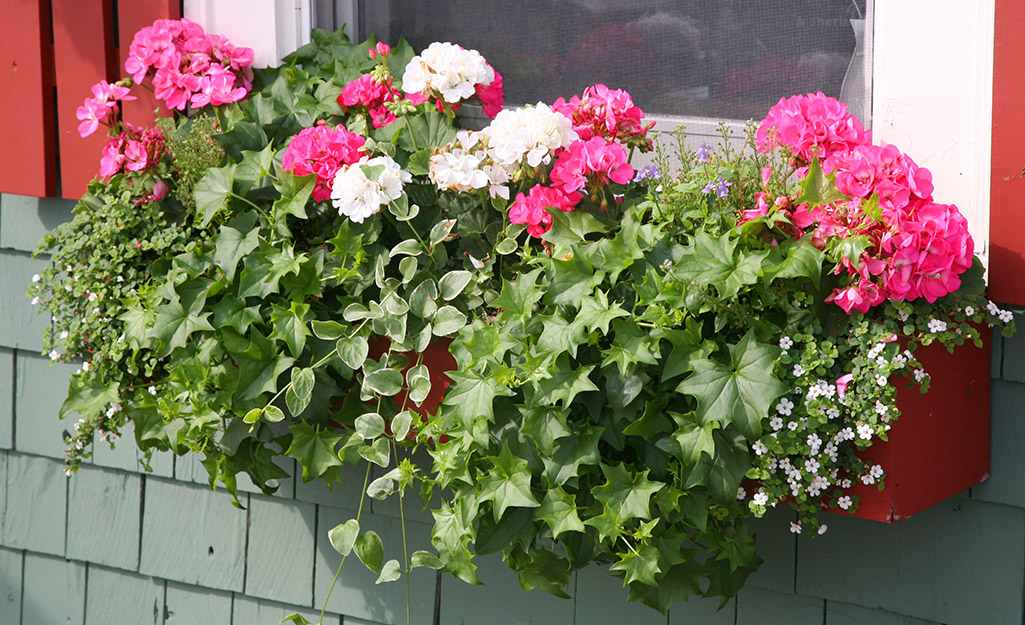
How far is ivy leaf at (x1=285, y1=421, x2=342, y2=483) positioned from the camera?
1753 mm

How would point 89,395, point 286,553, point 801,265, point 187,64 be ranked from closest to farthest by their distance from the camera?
point 801,265 → point 89,395 → point 187,64 → point 286,553

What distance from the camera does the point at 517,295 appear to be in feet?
5.18

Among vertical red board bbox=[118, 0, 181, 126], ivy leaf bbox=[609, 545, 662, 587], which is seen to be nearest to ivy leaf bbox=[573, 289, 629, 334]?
ivy leaf bbox=[609, 545, 662, 587]

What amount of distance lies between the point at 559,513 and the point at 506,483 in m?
0.09

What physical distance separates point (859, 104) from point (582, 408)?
0.72 m

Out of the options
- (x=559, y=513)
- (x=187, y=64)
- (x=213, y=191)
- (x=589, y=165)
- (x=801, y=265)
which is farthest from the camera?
(x=187, y=64)

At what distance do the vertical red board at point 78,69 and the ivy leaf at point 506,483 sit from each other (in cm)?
128

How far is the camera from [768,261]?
1.44 m

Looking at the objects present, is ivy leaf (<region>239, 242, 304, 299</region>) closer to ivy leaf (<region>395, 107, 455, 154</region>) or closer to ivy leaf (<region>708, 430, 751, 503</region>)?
ivy leaf (<region>395, 107, 455, 154</region>)

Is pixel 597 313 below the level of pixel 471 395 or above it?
above

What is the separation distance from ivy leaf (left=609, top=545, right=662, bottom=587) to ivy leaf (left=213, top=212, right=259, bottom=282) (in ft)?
2.71

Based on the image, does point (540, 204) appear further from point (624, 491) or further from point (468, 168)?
point (624, 491)

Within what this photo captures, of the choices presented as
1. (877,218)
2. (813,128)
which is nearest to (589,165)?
(813,128)

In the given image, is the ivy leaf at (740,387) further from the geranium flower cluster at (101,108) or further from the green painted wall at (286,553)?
the geranium flower cluster at (101,108)
